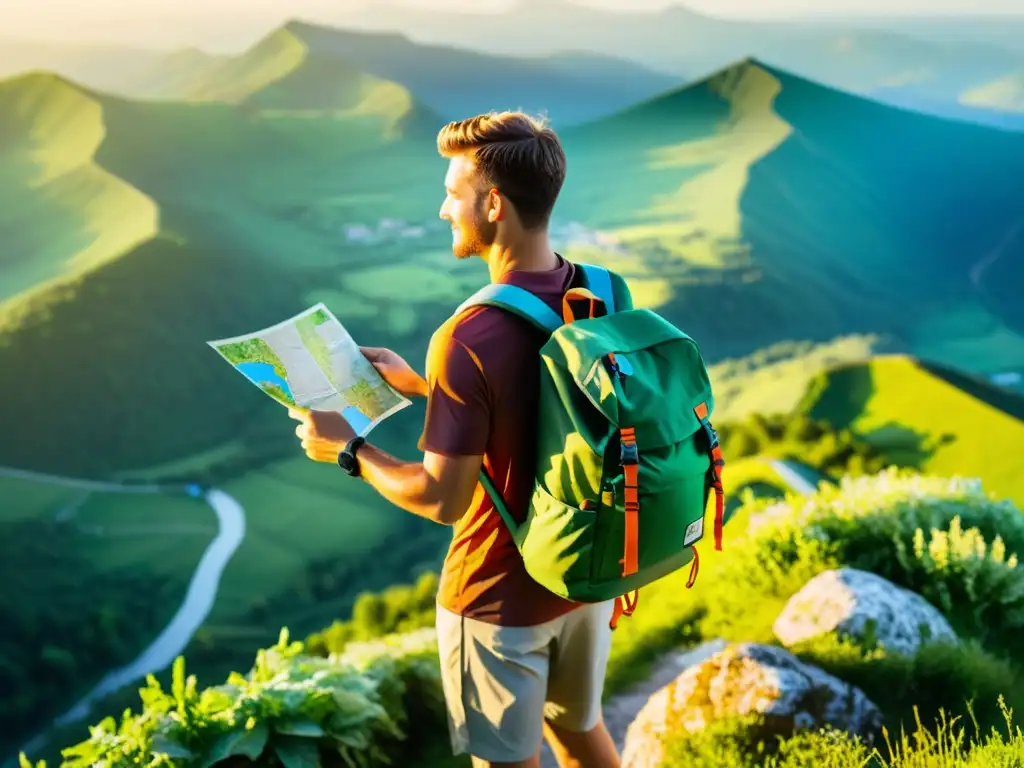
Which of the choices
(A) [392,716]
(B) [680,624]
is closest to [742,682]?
(A) [392,716]

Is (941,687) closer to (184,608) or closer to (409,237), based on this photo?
(184,608)

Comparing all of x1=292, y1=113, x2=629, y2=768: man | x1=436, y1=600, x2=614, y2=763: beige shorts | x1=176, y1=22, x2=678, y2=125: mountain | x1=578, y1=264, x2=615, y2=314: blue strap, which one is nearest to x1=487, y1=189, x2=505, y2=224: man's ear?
x1=292, y1=113, x2=629, y2=768: man

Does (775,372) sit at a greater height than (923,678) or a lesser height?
lesser

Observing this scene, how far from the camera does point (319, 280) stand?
31891 millimetres

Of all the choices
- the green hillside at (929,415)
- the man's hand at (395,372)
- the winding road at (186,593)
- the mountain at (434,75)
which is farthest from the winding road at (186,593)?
the mountain at (434,75)

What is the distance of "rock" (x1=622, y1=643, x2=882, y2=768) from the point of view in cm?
308

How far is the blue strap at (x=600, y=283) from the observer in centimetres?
198

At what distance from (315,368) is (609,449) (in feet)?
2.22

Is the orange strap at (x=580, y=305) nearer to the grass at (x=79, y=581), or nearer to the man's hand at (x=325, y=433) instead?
the man's hand at (x=325, y=433)

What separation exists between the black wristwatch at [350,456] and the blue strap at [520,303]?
334 mm

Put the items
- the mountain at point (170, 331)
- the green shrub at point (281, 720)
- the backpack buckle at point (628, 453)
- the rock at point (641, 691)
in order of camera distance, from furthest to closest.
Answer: the mountain at point (170, 331) → the rock at point (641, 691) → the green shrub at point (281, 720) → the backpack buckle at point (628, 453)

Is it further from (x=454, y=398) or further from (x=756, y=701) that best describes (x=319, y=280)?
(x=454, y=398)

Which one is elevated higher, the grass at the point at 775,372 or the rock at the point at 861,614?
the rock at the point at 861,614

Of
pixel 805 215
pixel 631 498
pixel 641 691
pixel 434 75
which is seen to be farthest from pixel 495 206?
pixel 434 75
